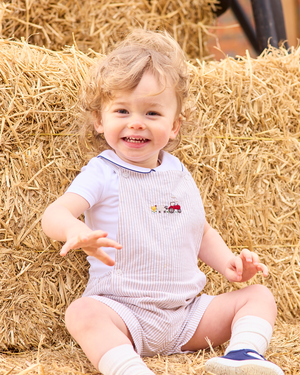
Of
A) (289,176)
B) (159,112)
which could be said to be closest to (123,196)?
(159,112)

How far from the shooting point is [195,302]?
1.19 m

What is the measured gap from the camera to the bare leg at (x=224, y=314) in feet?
3.67

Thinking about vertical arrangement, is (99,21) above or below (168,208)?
above

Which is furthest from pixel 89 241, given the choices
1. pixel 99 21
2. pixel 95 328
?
pixel 99 21

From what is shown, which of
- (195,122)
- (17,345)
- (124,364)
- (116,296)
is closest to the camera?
(124,364)

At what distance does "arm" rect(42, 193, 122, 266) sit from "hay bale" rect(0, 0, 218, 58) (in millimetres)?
1085

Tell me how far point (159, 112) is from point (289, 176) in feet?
1.74

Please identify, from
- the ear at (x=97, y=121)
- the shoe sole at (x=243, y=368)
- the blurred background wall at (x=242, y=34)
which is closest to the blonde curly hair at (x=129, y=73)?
the ear at (x=97, y=121)

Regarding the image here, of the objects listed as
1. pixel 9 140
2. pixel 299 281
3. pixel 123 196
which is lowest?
pixel 299 281

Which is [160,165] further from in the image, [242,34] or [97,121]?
[242,34]

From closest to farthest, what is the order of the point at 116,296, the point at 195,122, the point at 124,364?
1. the point at 124,364
2. the point at 116,296
3. the point at 195,122

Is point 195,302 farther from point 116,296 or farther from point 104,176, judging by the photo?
point 104,176

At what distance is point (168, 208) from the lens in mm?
1164

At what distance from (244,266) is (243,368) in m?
0.32
